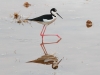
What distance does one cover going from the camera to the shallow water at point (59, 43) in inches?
403

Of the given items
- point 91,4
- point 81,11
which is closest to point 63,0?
point 91,4

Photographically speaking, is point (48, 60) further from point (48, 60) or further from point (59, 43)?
point (59, 43)

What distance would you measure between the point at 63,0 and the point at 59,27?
6843 millimetres

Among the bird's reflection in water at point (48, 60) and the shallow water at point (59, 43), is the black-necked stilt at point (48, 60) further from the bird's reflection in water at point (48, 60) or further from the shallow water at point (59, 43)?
the shallow water at point (59, 43)

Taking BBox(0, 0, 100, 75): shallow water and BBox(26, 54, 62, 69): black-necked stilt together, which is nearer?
BBox(0, 0, 100, 75): shallow water

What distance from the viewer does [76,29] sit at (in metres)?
14.7

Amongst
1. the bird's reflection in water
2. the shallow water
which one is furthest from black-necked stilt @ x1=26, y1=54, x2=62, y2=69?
the shallow water

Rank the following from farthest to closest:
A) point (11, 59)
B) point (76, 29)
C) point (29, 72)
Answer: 1. point (76, 29)
2. point (11, 59)
3. point (29, 72)

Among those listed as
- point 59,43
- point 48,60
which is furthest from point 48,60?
point 59,43

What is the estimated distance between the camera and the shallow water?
33.6 ft

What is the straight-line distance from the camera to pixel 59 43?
508 inches

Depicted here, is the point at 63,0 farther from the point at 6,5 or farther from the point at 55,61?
the point at 55,61

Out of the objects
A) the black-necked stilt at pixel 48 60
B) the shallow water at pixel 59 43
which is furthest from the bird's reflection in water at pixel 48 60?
the shallow water at pixel 59 43

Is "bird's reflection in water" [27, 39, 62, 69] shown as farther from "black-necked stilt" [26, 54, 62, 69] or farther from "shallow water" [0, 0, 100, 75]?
"shallow water" [0, 0, 100, 75]
